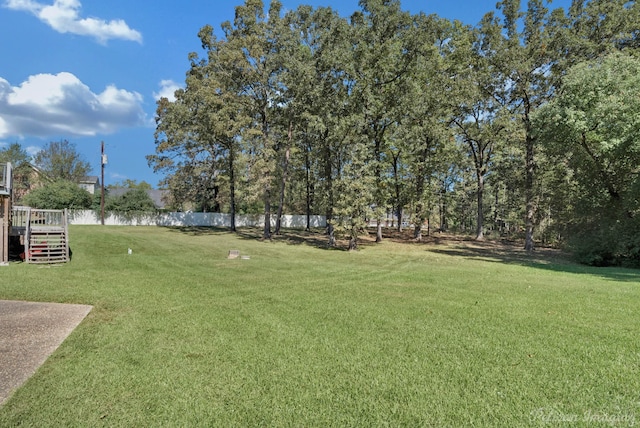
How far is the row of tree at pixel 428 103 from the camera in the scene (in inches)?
578

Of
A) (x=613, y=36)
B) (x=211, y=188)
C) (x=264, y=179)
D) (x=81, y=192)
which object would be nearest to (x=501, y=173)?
(x=613, y=36)

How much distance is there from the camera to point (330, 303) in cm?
640

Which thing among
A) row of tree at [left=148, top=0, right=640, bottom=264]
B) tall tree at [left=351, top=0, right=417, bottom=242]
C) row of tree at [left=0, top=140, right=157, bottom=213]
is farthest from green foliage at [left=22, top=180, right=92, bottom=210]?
tall tree at [left=351, top=0, right=417, bottom=242]

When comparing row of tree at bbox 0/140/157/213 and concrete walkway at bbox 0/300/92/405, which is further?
row of tree at bbox 0/140/157/213

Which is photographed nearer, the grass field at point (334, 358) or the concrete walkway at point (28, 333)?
the grass field at point (334, 358)

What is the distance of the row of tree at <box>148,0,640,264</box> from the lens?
48.2ft

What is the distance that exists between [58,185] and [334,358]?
3736cm

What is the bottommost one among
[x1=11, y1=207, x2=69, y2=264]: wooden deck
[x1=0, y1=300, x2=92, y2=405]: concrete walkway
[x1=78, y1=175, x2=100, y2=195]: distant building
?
[x1=0, y1=300, x2=92, y2=405]: concrete walkway

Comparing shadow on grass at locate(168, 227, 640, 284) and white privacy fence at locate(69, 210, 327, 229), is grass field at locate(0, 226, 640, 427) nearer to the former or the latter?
shadow on grass at locate(168, 227, 640, 284)

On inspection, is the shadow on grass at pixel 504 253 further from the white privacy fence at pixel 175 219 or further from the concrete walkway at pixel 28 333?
the white privacy fence at pixel 175 219

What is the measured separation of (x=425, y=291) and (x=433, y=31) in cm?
2055

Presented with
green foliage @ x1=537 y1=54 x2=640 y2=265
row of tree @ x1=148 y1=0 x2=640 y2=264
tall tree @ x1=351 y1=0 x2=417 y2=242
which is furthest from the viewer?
tall tree @ x1=351 y1=0 x2=417 y2=242

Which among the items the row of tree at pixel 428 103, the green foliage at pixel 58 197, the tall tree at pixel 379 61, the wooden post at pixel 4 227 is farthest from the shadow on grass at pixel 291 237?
the wooden post at pixel 4 227

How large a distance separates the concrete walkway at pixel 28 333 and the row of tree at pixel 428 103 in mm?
13581
